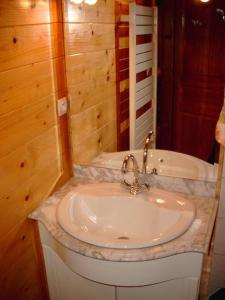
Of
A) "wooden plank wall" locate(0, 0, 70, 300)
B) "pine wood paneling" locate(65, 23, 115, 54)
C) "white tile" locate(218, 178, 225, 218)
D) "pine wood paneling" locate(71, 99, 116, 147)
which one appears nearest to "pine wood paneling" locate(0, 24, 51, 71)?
"wooden plank wall" locate(0, 0, 70, 300)

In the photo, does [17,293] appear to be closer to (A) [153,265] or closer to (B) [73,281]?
(B) [73,281]

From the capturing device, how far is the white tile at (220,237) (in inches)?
56.0

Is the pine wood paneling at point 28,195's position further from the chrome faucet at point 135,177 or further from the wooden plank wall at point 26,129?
the chrome faucet at point 135,177

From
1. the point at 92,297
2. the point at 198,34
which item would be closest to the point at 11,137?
the point at 92,297

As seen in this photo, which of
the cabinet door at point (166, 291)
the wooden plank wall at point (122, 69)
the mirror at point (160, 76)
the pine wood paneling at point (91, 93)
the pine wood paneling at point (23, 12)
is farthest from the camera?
the pine wood paneling at point (91, 93)

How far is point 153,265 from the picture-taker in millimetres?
1145

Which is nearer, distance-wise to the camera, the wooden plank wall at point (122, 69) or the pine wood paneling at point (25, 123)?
the pine wood paneling at point (25, 123)

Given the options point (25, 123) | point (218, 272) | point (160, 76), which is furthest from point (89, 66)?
point (218, 272)

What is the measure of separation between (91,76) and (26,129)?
1.50 ft

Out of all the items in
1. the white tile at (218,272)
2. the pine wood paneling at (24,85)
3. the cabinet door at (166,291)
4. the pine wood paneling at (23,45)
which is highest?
the pine wood paneling at (23,45)

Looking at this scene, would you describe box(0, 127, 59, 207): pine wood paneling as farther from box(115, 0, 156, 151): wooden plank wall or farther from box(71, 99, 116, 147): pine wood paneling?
box(115, 0, 156, 151): wooden plank wall

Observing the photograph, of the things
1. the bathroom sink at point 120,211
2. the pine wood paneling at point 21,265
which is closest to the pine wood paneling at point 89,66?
the bathroom sink at point 120,211

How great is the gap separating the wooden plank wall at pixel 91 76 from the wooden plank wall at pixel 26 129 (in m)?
0.06

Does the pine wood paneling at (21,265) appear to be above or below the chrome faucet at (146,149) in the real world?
below
